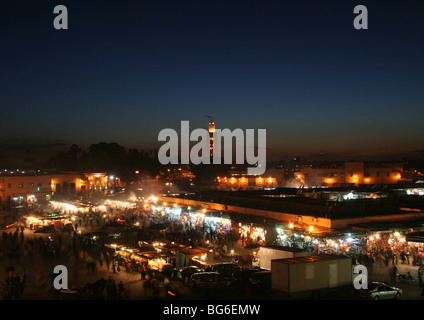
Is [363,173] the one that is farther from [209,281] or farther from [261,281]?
[209,281]

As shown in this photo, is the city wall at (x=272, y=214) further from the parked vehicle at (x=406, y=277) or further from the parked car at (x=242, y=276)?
the parked car at (x=242, y=276)

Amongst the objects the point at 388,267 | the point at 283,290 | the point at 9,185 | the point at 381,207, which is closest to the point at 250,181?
the point at 9,185

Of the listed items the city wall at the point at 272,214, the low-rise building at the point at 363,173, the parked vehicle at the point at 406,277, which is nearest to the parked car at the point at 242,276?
the city wall at the point at 272,214

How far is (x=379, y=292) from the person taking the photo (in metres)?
10.8

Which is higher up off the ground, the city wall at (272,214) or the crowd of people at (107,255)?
the city wall at (272,214)

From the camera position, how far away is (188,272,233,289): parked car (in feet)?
39.5

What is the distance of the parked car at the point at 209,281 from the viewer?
39.5 ft

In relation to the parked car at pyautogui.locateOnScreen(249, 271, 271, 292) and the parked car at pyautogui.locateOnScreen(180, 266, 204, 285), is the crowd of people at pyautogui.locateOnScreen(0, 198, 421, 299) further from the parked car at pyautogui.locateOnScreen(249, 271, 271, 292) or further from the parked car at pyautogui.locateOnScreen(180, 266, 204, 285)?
the parked car at pyautogui.locateOnScreen(249, 271, 271, 292)

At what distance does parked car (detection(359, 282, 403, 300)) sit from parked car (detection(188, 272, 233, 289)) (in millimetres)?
3983

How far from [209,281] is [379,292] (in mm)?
4957

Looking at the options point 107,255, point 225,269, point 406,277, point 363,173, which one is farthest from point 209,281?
point 363,173

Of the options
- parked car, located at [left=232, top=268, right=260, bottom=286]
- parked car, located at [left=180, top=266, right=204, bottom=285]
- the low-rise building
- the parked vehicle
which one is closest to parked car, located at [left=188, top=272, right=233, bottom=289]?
parked car, located at [left=232, top=268, right=260, bottom=286]

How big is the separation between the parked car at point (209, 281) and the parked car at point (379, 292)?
3.98 metres
